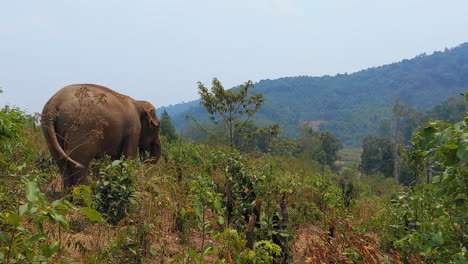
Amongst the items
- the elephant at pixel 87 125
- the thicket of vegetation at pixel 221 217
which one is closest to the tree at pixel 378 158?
the thicket of vegetation at pixel 221 217

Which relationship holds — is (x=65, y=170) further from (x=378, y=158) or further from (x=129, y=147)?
(x=378, y=158)

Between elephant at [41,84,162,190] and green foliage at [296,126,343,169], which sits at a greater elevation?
elephant at [41,84,162,190]

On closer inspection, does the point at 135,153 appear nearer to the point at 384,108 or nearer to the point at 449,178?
the point at 449,178

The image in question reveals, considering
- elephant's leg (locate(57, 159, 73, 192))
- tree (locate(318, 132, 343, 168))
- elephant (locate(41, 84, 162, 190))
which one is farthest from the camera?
tree (locate(318, 132, 343, 168))

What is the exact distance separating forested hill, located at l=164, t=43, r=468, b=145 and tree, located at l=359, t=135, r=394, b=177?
265ft

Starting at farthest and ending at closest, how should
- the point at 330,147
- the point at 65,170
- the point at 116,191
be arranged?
the point at 330,147, the point at 65,170, the point at 116,191

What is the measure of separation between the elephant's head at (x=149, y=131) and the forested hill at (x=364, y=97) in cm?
12106

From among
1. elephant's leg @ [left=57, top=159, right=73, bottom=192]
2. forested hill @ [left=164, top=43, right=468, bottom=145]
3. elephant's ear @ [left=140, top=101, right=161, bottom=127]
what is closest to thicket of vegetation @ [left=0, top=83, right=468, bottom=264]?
elephant's leg @ [left=57, top=159, right=73, bottom=192]

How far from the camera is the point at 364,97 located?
176750 millimetres

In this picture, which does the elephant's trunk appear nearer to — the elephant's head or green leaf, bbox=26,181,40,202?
the elephant's head

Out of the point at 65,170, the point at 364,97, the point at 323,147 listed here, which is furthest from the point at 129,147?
the point at 364,97

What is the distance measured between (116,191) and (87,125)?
2.30 m

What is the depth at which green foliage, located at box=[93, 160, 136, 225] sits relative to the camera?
14.7 ft

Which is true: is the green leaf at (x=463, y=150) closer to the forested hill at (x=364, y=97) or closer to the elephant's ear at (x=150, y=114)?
the elephant's ear at (x=150, y=114)
